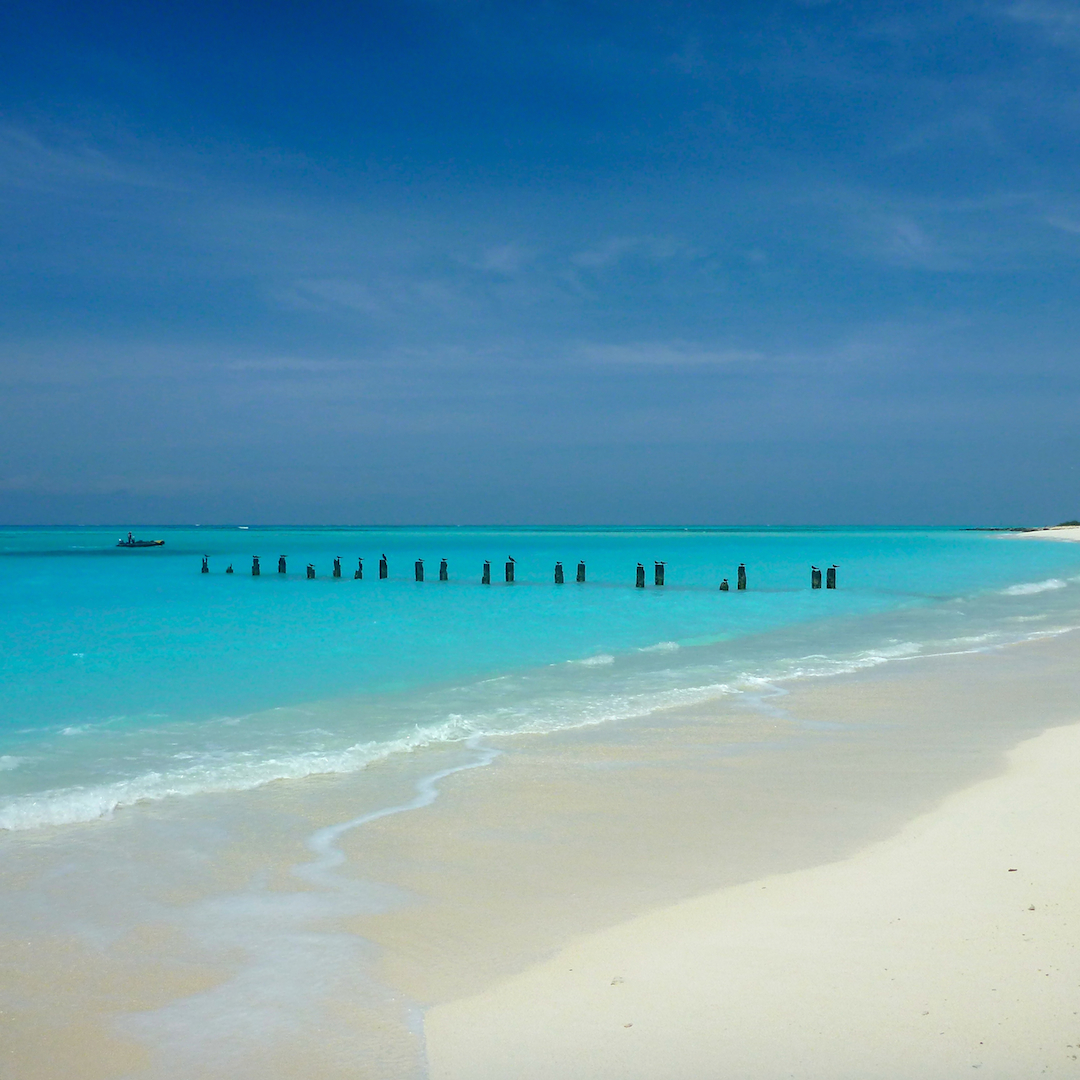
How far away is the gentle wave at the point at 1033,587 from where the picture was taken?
29.1 meters

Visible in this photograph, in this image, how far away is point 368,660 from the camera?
15.6 m

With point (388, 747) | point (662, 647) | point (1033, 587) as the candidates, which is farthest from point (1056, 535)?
point (388, 747)

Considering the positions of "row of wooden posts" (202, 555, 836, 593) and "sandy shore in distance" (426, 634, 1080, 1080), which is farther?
"row of wooden posts" (202, 555, 836, 593)

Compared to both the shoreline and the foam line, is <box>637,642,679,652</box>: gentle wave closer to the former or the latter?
the shoreline

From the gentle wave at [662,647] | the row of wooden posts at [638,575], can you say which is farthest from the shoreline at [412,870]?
the row of wooden posts at [638,575]

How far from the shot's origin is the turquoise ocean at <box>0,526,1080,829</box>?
28.7 ft

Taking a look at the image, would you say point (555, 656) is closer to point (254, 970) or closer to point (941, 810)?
point (941, 810)

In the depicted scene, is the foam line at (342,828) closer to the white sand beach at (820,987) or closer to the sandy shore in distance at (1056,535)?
the white sand beach at (820,987)

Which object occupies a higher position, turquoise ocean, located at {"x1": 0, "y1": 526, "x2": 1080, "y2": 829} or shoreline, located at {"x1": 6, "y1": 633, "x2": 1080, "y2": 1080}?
shoreline, located at {"x1": 6, "y1": 633, "x2": 1080, "y2": 1080}

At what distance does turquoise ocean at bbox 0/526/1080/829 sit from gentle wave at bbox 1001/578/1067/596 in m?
0.14

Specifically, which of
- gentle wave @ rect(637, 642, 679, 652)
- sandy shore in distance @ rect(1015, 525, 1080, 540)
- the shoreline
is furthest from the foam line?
sandy shore in distance @ rect(1015, 525, 1080, 540)

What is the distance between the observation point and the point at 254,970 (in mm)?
4152

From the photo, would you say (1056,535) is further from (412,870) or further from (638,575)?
(412,870)

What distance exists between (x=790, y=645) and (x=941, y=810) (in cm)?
1146
